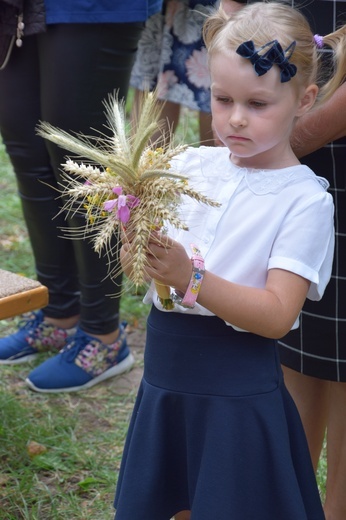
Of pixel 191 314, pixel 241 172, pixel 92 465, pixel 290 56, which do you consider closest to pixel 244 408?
pixel 191 314

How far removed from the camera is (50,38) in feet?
8.73

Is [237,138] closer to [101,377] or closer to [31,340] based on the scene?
[101,377]

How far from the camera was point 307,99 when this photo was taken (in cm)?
168

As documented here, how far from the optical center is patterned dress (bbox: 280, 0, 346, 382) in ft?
6.13

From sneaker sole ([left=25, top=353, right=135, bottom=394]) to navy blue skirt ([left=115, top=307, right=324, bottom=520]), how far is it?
1.27m

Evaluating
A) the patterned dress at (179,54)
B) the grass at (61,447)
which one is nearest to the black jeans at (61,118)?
the grass at (61,447)

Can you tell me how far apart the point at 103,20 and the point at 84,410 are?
1.27 meters

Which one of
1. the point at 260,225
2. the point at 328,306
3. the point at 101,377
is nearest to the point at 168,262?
the point at 260,225

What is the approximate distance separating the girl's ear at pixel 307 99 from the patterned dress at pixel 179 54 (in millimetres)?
1510

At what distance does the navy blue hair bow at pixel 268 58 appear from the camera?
1.56 metres

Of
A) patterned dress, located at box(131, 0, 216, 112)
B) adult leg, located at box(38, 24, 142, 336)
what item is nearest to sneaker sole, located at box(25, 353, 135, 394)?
adult leg, located at box(38, 24, 142, 336)

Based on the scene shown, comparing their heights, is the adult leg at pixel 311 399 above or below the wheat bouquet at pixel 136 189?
below

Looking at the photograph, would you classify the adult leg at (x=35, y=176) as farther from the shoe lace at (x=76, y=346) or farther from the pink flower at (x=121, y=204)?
the pink flower at (x=121, y=204)

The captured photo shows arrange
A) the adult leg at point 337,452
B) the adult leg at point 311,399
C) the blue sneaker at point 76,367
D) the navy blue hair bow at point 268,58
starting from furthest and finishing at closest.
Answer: the blue sneaker at point 76,367, the adult leg at point 311,399, the adult leg at point 337,452, the navy blue hair bow at point 268,58
